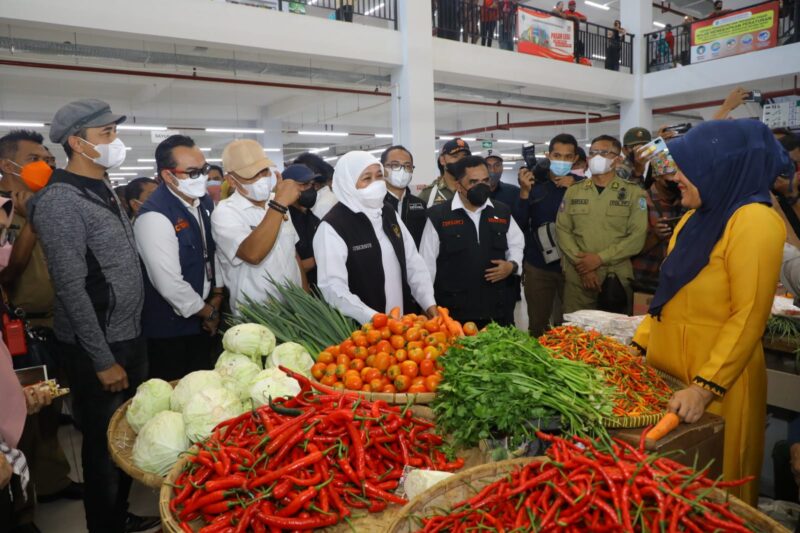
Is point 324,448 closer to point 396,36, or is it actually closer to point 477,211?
point 477,211

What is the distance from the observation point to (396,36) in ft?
28.4

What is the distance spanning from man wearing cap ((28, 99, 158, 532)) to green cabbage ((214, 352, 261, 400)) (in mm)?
530

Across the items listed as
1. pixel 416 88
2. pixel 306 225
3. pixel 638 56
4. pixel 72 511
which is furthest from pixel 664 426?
pixel 638 56

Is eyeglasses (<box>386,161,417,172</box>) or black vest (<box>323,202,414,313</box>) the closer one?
black vest (<box>323,202,414,313</box>)

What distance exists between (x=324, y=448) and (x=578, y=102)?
13201 mm

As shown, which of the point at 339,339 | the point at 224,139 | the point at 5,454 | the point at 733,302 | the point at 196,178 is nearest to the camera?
the point at 5,454

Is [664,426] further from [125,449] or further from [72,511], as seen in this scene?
[72,511]

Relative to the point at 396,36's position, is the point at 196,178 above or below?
below

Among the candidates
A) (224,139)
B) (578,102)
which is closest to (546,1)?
(578,102)

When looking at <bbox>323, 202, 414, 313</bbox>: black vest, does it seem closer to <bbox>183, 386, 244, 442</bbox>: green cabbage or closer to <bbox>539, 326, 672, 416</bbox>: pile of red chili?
<bbox>539, 326, 672, 416</bbox>: pile of red chili

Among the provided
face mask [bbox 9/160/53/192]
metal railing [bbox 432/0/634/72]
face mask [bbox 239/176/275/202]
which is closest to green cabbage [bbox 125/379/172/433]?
face mask [bbox 239/176/275/202]

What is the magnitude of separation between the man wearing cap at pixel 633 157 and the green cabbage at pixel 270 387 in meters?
3.38

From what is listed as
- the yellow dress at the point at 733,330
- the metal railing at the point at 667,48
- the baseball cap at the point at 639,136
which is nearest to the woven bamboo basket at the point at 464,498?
the yellow dress at the point at 733,330

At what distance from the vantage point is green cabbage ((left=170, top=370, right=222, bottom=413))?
6.06ft
